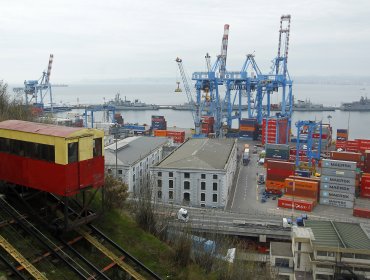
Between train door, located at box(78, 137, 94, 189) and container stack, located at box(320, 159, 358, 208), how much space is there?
1241cm

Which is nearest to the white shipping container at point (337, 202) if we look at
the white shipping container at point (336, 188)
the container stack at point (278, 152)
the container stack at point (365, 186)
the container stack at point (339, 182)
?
the container stack at point (339, 182)

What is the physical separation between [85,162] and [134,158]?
1132cm

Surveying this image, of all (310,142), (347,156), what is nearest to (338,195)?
(347,156)

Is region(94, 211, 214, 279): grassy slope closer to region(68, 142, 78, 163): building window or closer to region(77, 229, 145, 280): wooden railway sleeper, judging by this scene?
region(77, 229, 145, 280): wooden railway sleeper

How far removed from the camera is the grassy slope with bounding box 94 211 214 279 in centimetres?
444

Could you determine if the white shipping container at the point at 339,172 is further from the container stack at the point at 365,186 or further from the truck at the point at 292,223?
the truck at the point at 292,223

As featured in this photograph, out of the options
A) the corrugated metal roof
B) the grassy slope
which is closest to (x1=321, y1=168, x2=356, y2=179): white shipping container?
the grassy slope

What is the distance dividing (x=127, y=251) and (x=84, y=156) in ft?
4.36

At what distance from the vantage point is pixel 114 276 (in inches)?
166

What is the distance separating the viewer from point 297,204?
14.4 m

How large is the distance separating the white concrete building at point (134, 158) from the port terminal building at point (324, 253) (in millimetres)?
5202

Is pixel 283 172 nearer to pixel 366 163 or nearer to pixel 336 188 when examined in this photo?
pixel 336 188

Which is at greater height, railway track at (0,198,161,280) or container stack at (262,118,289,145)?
railway track at (0,198,161,280)

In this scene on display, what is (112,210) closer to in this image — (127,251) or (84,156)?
(127,251)
